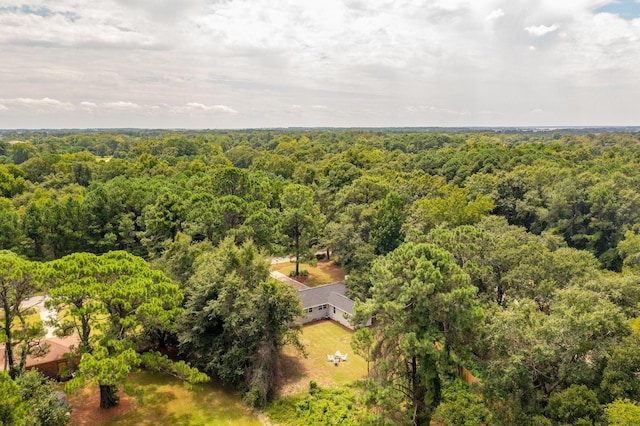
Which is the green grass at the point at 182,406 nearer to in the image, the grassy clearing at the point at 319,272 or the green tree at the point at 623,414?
the green tree at the point at 623,414

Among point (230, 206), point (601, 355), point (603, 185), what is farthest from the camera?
point (603, 185)

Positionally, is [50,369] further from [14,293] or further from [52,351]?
[14,293]

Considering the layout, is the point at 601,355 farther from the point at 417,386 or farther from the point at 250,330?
the point at 250,330

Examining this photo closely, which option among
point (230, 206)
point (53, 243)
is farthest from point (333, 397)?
point (53, 243)

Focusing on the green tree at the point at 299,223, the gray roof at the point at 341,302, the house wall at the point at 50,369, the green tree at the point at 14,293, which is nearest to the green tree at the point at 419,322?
the gray roof at the point at 341,302

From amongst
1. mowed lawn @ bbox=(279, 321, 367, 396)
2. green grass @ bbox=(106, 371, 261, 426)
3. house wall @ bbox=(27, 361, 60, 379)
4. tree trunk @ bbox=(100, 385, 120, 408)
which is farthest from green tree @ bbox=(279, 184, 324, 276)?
house wall @ bbox=(27, 361, 60, 379)

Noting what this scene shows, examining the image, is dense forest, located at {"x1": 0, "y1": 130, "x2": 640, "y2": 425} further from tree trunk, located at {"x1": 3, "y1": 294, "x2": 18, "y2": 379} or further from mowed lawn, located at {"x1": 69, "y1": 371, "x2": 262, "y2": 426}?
mowed lawn, located at {"x1": 69, "y1": 371, "x2": 262, "y2": 426}
